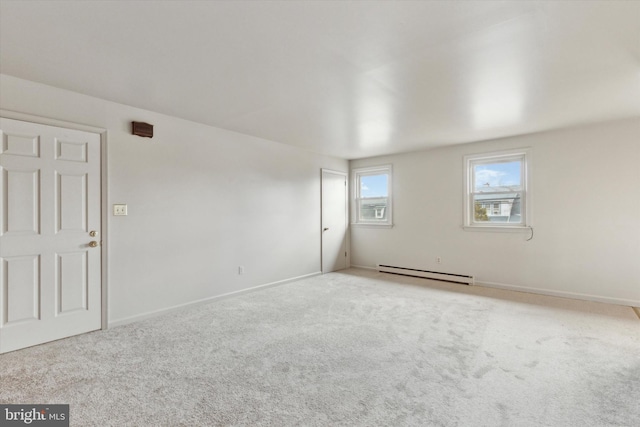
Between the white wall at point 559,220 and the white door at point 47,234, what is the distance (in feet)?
16.3

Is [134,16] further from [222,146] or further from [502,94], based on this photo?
[502,94]

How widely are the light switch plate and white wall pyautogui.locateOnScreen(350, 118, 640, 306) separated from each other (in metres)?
4.65

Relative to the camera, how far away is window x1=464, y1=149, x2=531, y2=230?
15.1 ft

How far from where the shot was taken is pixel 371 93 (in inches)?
117

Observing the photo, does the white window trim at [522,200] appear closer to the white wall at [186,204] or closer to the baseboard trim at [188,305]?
the white wall at [186,204]

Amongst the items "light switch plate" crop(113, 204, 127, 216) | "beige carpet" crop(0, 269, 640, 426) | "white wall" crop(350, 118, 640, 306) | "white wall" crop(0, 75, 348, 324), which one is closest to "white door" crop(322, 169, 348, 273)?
"white wall" crop(0, 75, 348, 324)

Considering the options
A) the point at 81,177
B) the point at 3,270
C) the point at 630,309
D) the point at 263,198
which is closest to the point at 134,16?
the point at 81,177

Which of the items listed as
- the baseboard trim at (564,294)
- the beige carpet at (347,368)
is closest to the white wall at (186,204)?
the beige carpet at (347,368)

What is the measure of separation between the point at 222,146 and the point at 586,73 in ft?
13.4

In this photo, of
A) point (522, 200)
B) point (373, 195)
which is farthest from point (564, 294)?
point (373, 195)

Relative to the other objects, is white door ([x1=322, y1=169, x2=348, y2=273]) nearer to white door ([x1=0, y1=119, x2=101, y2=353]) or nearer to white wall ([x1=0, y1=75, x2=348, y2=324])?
white wall ([x1=0, y1=75, x2=348, y2=324])

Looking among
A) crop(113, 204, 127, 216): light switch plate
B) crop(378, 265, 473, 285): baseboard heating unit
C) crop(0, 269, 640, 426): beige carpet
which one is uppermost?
crop(113, 204, 127, 216): light switch plate

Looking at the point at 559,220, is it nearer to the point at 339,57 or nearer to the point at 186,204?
the point at 339,57

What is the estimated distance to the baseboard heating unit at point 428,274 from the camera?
5090 mm
